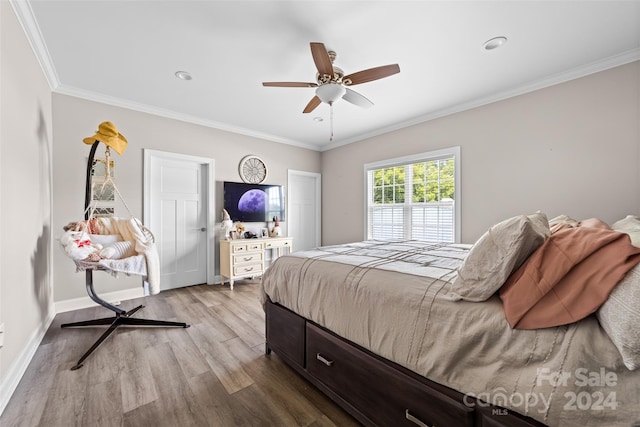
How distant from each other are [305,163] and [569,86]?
400cm

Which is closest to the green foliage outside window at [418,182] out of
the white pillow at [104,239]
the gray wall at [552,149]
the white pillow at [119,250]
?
the gray wall at [552,149]

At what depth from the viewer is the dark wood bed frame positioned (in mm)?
947

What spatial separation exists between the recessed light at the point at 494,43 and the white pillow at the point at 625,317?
2.19 metres

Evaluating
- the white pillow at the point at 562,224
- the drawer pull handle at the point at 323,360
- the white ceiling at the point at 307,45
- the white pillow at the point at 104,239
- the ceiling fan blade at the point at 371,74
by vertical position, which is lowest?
the drawer pull handle at the point at 323,360

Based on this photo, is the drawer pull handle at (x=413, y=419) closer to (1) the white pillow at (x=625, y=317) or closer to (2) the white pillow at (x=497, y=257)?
(2) the white pillow at (x=497, y=257)

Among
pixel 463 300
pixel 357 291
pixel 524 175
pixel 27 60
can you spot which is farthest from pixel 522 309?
pixel 27 60

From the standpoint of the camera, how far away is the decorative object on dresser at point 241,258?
3.78m

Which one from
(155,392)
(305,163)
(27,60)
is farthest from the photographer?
(305,163)

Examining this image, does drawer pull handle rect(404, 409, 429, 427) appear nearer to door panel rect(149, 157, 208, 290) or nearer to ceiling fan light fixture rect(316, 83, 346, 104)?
ceiling fan light fixture rect(316, 83, 346, 104)

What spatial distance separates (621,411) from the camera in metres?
0.71

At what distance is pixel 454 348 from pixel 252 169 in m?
4.15

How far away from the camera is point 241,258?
3881 mm

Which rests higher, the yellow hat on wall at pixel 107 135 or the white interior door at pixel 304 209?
the yellow hat on wall at pixel 107 135

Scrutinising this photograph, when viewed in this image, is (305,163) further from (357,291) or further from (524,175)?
(357,291)
